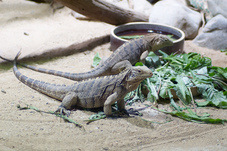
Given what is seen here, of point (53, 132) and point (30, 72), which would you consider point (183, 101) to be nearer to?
point (53, 132)

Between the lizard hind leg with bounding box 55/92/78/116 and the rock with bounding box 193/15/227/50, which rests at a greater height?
the rock with bounding box 193/15/227/50

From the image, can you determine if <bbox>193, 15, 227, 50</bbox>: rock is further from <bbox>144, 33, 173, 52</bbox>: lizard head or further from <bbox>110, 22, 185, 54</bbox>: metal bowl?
<bbox>144, 33, 173, 52</bbox>: lizard head

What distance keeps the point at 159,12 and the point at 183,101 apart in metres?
4.76

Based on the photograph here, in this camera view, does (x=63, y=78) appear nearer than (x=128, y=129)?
No

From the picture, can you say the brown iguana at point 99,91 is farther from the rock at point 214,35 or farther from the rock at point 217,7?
the rock at point 217,7

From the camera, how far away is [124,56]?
6047 mm

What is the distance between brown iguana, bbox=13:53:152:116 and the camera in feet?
13.6

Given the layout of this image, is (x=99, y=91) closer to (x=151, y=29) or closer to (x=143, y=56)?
(x=143, y=56)

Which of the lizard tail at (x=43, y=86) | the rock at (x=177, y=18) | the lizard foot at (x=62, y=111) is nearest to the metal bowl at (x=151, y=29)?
the rock at (x=177, y=18)

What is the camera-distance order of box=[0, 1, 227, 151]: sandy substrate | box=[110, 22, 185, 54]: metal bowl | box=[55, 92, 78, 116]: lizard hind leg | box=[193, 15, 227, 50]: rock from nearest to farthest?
1. box=[0, 1, 227, 151]: sandy substrate
2. box=[55, 92, 78, 116]: lizard hind leg
3. box=[110, 22, 185, 54]: metal bowl
4. box=[193, 15, 227, 50]: rock

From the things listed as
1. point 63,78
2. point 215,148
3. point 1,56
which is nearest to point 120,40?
point 63,78

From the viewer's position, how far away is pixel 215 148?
3213mm

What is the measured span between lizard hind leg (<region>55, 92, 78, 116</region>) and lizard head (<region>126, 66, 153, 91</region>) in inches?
42.7

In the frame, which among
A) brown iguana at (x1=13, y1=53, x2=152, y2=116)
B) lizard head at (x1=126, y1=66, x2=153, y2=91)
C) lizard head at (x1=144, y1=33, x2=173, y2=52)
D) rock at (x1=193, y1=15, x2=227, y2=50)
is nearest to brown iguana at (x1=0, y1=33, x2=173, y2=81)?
lizard head at (x1=144, y1=33, x2=173, y2=52)
